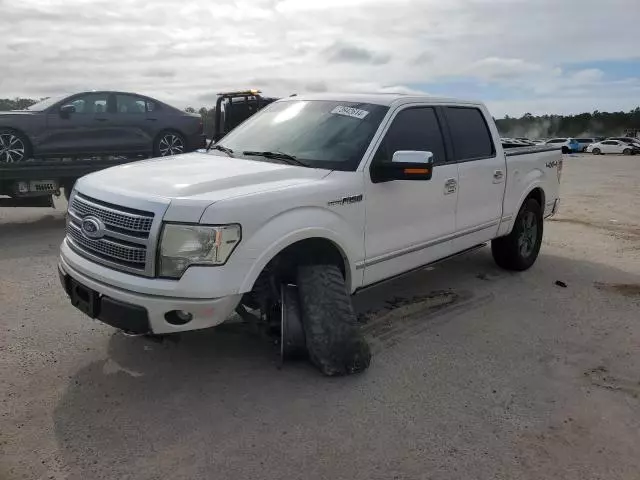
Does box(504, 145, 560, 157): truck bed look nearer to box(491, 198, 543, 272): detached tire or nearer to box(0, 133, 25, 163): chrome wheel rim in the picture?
box(491, 198, 543, 272): detached tire

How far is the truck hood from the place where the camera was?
3.41m

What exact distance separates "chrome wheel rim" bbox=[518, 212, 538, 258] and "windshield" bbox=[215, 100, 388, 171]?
2771mm

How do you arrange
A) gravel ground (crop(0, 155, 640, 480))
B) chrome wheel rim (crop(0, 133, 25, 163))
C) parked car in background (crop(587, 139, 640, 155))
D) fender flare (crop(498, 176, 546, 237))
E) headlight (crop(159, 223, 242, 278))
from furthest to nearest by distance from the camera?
parked car in background (crop(587, 139, 640, 155)) → chrome wheel rim (crop(0, 133, 25, 163)) → fender flare (crop(498, 176, 546, 237)) → headlight (crop(159, 223, 242, 278)) → gravel ground (crop(0, 155, 640, 480))

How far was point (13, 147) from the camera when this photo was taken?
9055 mm

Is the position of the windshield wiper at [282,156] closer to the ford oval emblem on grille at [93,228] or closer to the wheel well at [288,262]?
the wheel well at [288,262]

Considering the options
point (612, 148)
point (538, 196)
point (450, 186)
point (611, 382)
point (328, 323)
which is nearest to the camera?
point (328, 323)

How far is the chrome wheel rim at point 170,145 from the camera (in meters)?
11.0

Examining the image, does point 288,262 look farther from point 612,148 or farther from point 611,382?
point 612,148

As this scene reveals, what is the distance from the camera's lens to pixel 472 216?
5328 mm

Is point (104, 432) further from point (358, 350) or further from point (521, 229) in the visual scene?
point (521, 229)

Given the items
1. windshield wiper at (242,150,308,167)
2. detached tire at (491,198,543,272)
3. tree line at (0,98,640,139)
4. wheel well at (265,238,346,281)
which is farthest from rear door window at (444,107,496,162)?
tree line at (0,98,640,139)

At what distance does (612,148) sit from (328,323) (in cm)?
4895

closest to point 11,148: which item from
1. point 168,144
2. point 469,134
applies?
point 168,144

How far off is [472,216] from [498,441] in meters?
2.60
